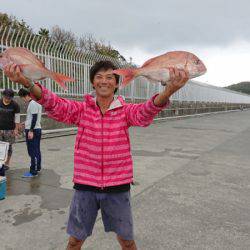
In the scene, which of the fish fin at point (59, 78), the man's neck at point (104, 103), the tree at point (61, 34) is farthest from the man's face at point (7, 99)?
the tree at point (61, 34)

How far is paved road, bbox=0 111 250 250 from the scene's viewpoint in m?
3.81

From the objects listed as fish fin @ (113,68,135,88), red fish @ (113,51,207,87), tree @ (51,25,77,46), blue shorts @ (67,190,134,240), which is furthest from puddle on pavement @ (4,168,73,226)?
tree @ (51,25,77,46)

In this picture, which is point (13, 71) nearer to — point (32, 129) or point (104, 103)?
→ point (104, 103)

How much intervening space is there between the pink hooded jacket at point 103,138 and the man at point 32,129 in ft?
11.0

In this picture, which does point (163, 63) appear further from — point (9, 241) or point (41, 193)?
point (41, 193)

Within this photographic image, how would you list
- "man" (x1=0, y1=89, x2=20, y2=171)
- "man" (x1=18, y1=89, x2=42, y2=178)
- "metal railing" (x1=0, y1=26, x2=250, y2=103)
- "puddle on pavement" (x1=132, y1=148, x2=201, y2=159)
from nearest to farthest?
"man" (x1=18, y1=89, x2=42, y2=178) < "man" (x1=0, y1=89, x2=20, y2=171) < "puddle on pavement" (x1=132, y1=148, x2=201, y2=159) < "metal railing" (x1=0, y1=26, x2=250, y2=103)

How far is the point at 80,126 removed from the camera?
2820 millimetres

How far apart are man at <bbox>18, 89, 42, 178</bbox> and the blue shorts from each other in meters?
3.54

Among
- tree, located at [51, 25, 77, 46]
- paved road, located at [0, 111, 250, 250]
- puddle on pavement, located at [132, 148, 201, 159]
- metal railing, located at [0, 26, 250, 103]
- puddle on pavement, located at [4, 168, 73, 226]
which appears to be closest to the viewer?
paved road, located at [0, 111, 250, 250]

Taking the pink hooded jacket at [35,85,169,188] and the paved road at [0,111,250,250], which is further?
the paved road at [0,111,250,250]

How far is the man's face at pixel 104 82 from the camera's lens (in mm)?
2734

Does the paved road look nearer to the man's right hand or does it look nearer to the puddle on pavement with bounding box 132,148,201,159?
the puddle on pavement with bounding box 132,148,201,159

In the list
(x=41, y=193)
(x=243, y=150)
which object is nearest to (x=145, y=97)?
(x=243, y=150)

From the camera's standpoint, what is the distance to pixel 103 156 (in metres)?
2.73
